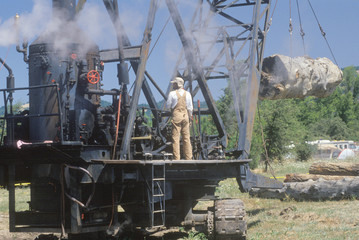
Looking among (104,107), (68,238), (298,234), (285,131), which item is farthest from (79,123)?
(285,131)

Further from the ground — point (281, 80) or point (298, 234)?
point (281, 80)

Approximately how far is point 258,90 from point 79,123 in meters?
5.63

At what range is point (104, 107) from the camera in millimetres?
9633

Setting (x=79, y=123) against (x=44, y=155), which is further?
(x=79, y=123)

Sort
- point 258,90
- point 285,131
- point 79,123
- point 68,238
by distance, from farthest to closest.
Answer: point 285,131, point 258,90, point 68,238, point 79,123

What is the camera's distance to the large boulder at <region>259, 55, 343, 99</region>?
13.6 m

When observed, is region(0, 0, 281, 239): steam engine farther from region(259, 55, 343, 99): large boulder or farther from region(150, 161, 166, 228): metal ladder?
region(259, 55, 343, 99): large boulder

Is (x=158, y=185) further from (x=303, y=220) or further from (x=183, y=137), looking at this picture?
(x=303, y=220)

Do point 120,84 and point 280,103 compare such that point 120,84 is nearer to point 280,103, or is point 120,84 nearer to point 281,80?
point 281,80

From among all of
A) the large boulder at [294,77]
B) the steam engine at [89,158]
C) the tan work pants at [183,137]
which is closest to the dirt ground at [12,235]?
the steam engine at [89,158]

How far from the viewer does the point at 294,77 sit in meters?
13.6

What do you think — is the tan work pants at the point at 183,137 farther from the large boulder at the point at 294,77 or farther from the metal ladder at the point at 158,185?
the large boulder at the point at 294,77

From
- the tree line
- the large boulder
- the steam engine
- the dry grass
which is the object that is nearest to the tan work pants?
the steam engine

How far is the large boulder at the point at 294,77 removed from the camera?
13.6 meters
